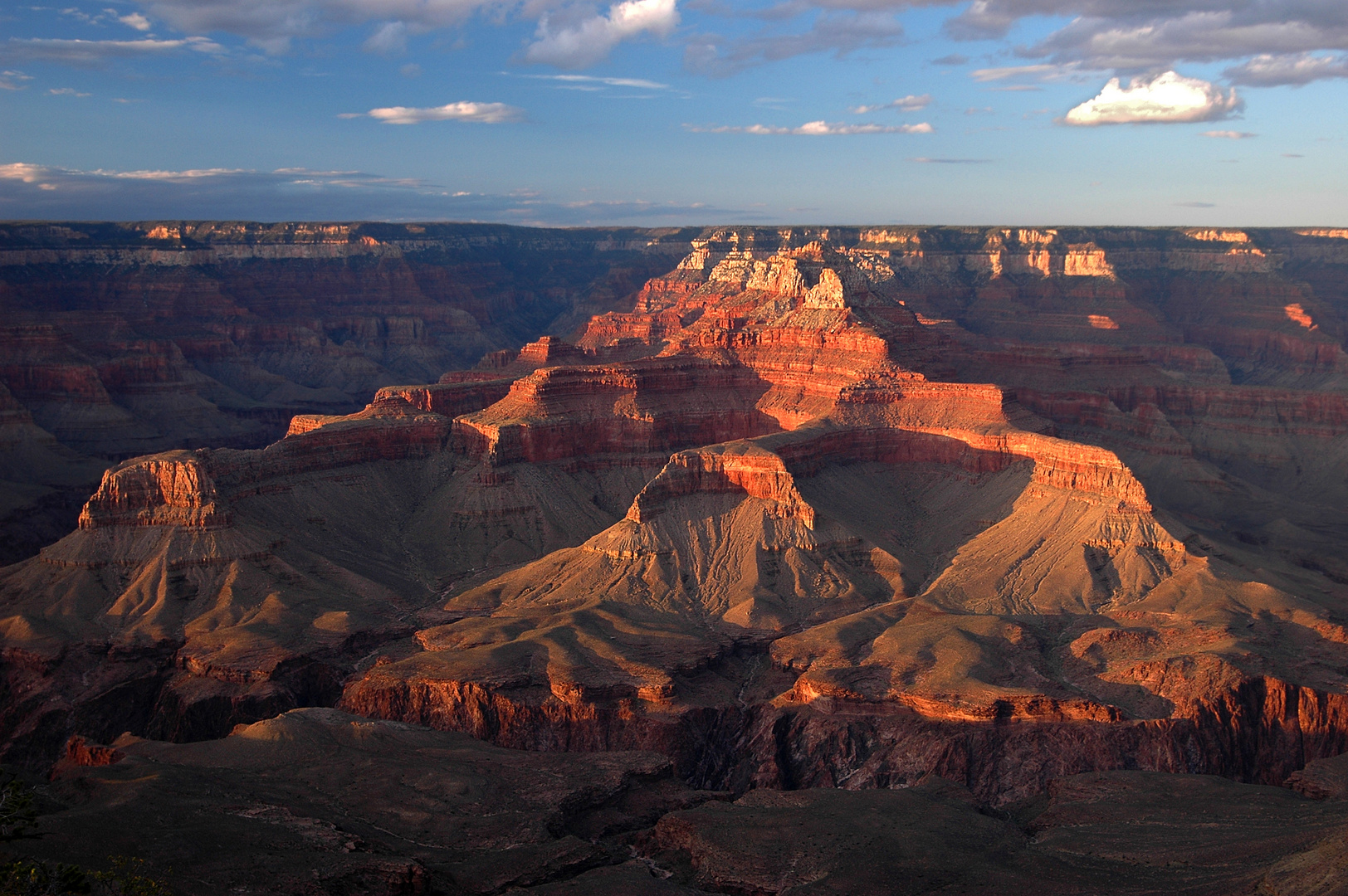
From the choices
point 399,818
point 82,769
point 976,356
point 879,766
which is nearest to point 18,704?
point 82,769

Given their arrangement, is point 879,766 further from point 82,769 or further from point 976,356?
point 976,356

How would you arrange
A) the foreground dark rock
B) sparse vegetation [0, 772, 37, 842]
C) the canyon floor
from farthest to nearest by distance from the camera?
the canyon floor
the foreground dark rock
sparse vegetation [0, 772, 37, 842]

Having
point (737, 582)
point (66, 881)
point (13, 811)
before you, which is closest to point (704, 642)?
point (737, 582)

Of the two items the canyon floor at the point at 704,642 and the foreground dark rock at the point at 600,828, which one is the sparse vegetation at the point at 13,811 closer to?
the foreground dark rock at the point at 600,828

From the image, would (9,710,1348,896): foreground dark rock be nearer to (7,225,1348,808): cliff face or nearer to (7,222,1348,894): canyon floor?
(7,222,1348,894): canyon floor

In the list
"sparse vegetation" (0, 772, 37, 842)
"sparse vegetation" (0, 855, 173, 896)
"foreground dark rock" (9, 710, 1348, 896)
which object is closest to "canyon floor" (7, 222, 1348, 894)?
"foreground dark rock" (9, 710, 1348, 896)

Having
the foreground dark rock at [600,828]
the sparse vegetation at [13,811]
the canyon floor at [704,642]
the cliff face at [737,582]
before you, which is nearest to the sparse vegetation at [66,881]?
the sparse vegetation at [13,811]
